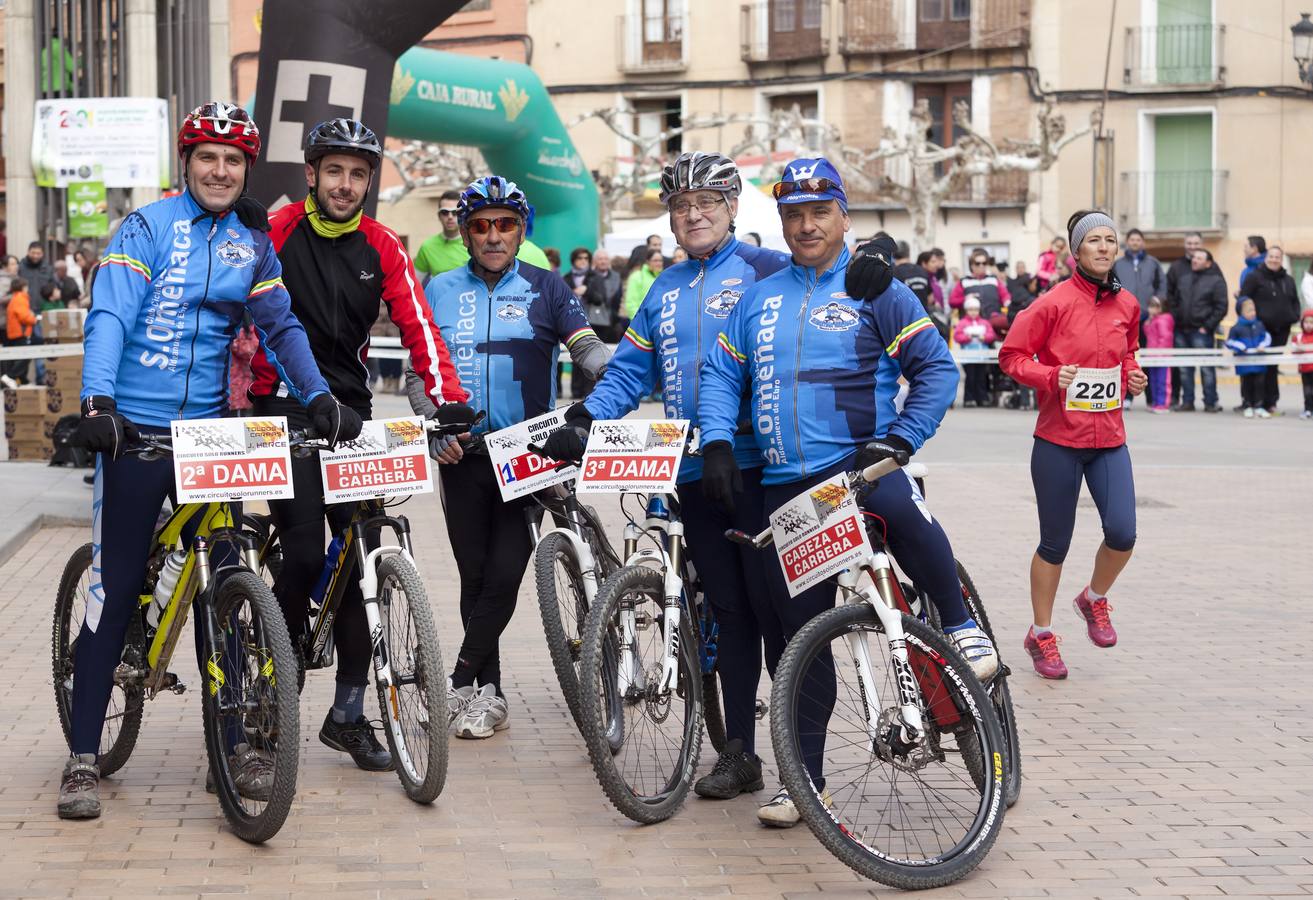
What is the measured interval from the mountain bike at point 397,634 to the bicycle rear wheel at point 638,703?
0.47m

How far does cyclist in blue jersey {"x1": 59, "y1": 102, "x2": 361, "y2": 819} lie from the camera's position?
5.82m

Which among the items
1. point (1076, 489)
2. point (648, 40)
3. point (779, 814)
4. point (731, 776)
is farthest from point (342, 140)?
point (648, 40)

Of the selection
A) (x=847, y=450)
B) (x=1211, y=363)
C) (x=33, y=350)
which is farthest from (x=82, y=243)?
(x=847, y=450)

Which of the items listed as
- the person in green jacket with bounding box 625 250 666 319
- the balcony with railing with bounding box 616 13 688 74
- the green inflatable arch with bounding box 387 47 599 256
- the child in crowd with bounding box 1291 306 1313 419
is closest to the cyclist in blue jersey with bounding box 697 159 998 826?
the green inflatable arch with bounding box 387 47 599 256

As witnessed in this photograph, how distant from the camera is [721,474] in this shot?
5645 millimetres

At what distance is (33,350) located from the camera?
1591 centimetres

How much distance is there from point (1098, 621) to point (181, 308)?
172 inches

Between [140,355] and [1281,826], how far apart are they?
3.58 metres

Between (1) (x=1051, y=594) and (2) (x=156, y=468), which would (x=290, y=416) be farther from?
(1) (x=1051, y=594)

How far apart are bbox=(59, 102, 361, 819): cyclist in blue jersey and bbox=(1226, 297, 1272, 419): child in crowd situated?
19.0 m

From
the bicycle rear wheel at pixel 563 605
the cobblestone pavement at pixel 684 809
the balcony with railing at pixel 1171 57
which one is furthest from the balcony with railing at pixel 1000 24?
the bicycle rear wheel at pixel 563 605

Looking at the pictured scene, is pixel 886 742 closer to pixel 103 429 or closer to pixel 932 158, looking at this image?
pixel 103 429

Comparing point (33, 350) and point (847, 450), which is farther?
point (33, 350)

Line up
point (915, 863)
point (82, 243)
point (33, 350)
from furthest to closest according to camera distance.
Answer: point (82, 243) → point (33, 350) → point (915, 863)
